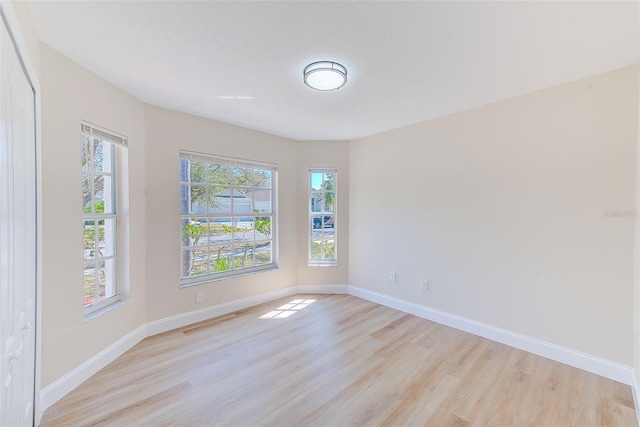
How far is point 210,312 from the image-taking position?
325cm

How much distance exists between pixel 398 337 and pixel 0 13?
3.42 meters

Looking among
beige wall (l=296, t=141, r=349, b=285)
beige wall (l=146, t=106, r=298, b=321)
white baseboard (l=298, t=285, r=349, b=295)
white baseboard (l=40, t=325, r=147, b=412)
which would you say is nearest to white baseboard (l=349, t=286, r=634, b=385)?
white baseboard (l=298, t=285, r=349, b=295)

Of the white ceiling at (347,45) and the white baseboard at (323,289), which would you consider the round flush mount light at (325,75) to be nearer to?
the white ceiling at (347,45)

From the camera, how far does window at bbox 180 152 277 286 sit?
10.4ft

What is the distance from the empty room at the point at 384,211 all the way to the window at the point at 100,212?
2 centimetres

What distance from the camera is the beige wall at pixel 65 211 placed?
5.91 feet

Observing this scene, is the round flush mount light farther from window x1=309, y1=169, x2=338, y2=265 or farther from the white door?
window x1=309, y1=169, x2=338, y2=265

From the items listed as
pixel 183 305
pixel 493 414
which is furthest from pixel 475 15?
pixel 183 305

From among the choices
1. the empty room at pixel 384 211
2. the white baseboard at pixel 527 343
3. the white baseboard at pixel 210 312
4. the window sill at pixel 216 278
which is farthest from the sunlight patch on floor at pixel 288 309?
the white baseboard at pixel 527 343

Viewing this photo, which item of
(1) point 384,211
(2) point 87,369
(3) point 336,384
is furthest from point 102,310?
(1) point 384,211

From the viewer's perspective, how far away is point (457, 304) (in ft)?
9.79

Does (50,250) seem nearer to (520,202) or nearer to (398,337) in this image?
(398,337)

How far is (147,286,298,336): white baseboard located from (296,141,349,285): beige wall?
0.42m

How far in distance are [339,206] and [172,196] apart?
2.31 m
